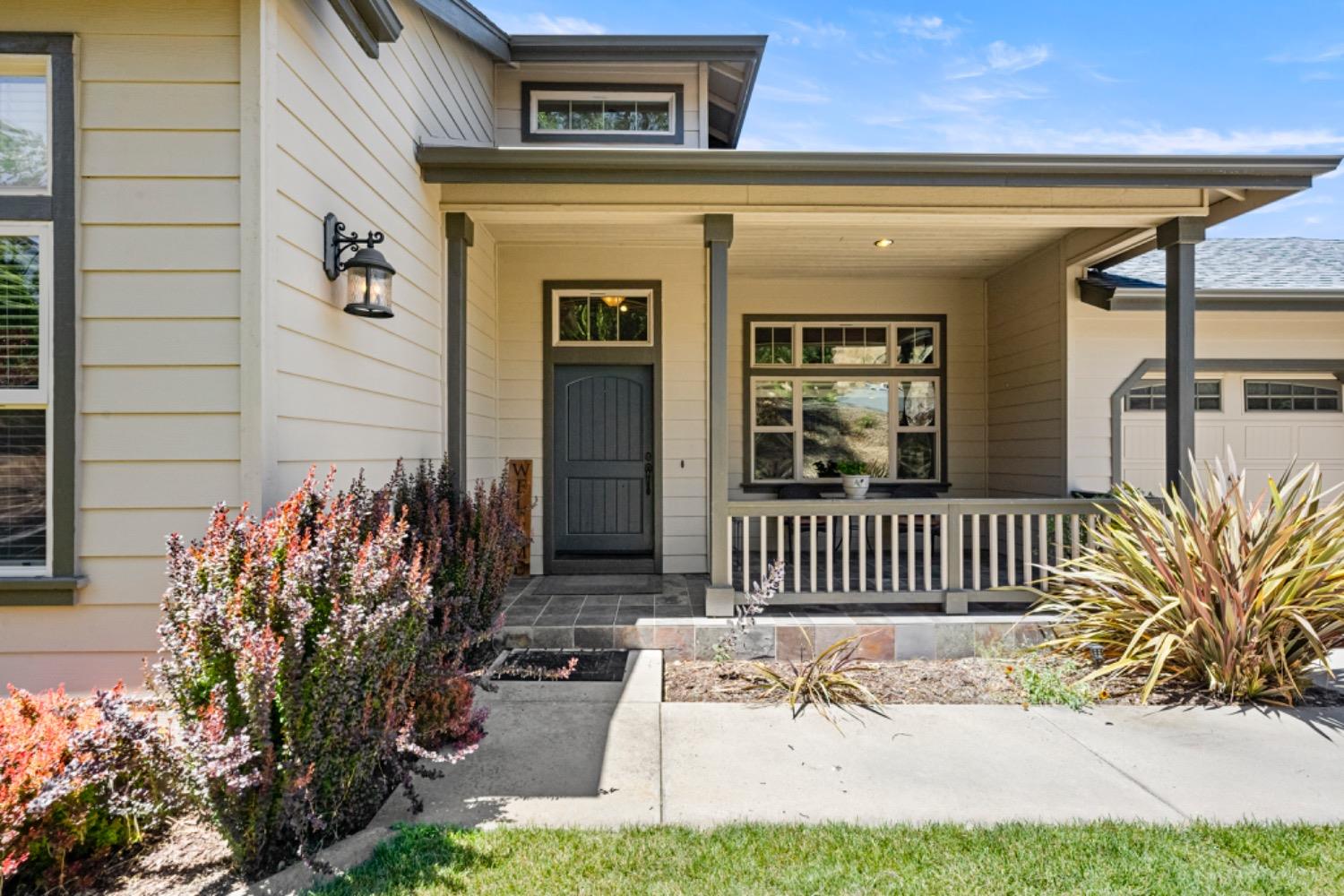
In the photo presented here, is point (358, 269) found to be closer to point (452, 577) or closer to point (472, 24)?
point (452, 577)

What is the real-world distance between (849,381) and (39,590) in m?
6.67

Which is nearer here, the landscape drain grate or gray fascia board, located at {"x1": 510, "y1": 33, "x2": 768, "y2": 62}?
the landscape drain grate

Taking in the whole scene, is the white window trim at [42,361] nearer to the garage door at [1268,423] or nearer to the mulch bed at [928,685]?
the mulch bed at [928,685]

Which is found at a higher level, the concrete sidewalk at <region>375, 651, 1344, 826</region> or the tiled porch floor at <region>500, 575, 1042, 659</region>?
the tiled porch floor at <region>500, 575, 1042, 659</region>

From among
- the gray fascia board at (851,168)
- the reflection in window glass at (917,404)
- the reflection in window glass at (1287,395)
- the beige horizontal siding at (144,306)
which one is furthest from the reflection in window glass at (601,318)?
the reflection in window glass at (1287,395)

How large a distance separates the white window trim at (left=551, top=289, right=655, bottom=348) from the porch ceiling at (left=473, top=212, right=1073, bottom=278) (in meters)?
0.40

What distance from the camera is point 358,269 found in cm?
328

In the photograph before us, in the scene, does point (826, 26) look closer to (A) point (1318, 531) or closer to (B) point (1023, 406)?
(B) point (1023, 406)

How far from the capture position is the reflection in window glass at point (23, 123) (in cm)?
275

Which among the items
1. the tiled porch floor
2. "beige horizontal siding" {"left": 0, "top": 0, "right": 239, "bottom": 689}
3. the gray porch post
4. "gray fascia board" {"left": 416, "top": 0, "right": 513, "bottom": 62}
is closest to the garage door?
the tiled porch floor

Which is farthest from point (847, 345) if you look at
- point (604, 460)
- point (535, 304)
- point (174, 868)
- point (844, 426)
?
point (174, 868)

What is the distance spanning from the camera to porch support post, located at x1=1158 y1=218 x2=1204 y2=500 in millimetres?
4812

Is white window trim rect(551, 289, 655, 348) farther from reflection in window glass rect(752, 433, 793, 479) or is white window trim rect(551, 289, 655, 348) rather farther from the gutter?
the gutter

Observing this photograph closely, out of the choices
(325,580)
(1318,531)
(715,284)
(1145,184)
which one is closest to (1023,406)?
(1145,184)
